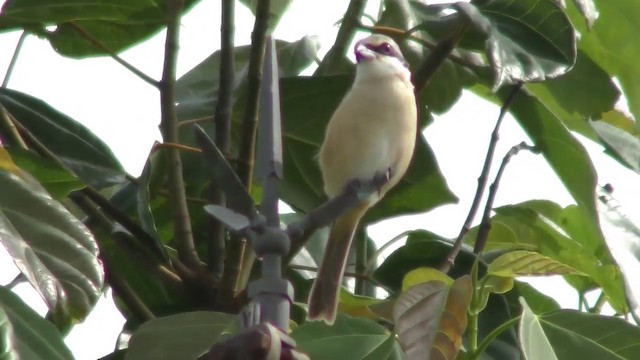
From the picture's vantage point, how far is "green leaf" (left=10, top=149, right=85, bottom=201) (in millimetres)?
1729

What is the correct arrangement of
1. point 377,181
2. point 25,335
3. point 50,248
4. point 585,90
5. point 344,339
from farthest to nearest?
point 585,90 < point 377,181 < point 344,339 < point 50,248 < point 25,335

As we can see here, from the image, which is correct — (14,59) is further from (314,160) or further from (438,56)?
(438,56)

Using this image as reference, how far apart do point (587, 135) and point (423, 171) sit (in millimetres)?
356

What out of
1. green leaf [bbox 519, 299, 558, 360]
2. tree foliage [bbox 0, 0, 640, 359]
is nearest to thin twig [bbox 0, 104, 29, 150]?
tree foliage [bbox 0, 0, 640, 359]

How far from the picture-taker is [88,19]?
2.03 metres

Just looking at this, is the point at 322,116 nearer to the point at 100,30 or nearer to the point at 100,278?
the point at 100,30

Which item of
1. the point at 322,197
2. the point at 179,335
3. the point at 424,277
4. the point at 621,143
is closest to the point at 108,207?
the point at 179,335

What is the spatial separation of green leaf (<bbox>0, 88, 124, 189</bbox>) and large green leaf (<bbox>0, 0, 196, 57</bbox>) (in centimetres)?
14

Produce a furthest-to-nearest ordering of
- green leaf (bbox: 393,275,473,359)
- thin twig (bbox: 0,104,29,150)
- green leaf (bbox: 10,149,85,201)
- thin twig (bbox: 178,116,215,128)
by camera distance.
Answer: thin twig (bbox: 178,116,215,128) → thin twig (bbox: 0,104,29,150) → green leaf (bbox: 10,149,85,201) → green leaf (bbox: 393,275,473,359)

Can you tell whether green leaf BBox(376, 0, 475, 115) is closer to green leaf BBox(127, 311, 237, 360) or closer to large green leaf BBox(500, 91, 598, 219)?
large green leaf BBox(500, 91, 598, 219)

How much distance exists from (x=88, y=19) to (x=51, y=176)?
41 centimetres

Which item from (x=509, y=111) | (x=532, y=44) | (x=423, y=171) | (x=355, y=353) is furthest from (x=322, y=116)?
(x=355, y=353)

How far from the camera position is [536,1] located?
1829 millimetres

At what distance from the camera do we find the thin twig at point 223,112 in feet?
6.20
